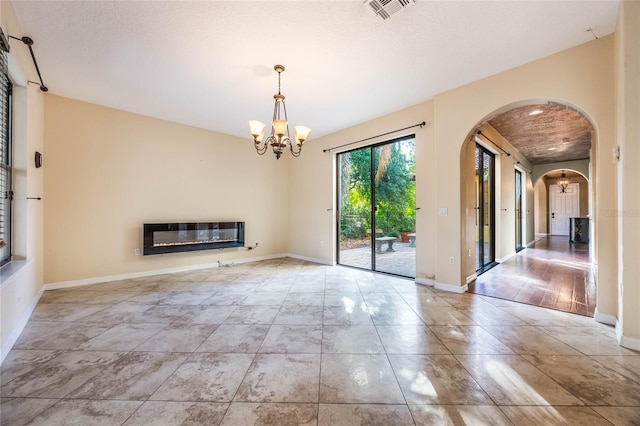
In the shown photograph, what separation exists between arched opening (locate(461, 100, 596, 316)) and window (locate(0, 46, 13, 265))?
208 inches

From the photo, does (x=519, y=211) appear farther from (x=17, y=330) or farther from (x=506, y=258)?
(x=17, y=330)

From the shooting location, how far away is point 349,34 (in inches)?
93.9

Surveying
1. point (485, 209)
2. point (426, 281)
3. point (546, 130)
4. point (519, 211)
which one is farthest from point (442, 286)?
point (519, 211)

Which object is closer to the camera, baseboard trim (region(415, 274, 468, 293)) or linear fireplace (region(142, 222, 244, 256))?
baseboard trim (region(415, 274, 468, 293))

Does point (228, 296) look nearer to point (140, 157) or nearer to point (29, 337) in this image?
point (29, 337)

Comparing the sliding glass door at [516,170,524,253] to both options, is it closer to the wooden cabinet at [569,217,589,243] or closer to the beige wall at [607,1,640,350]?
the wooden cabinet at [569,217,589,243]

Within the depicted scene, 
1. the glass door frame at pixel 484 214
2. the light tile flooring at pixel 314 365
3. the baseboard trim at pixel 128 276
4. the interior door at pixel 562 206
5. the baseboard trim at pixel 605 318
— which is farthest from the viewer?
the interior door at pixel 562 206

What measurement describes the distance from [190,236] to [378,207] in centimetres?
359

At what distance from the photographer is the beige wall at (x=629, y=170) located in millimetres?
2004

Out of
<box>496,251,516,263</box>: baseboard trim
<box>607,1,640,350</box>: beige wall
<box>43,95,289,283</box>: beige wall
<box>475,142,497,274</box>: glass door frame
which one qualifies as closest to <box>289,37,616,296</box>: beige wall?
<box>607,1,640,350</box>: beige wall

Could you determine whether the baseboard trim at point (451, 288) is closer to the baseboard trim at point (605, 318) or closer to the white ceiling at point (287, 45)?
the baseboard trim at point (605, 318)

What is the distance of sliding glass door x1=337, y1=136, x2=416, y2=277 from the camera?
14.2 ft

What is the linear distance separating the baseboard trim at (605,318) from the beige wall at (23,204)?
5.23 meters

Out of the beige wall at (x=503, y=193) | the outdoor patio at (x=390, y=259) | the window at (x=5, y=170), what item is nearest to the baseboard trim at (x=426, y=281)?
the outdoor patio at (x=390, y=259)
